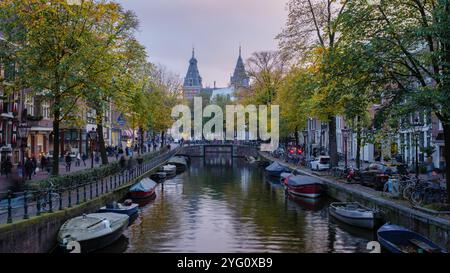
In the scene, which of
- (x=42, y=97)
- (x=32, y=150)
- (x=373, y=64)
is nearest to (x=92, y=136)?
(x=32, y=150)

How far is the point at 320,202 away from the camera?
36.3 metres

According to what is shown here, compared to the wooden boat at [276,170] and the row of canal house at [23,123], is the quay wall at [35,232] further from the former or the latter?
the wooden boat at [276,170]

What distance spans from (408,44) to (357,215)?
29.7 feet

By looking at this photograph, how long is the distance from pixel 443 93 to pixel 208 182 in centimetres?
3545

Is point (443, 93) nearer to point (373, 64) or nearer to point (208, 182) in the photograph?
point (373, 64)

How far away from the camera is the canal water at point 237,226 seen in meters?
21.8

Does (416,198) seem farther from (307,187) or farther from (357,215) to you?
(307,187)

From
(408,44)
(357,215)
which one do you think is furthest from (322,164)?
(408,44)

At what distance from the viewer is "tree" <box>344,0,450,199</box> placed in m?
20.3

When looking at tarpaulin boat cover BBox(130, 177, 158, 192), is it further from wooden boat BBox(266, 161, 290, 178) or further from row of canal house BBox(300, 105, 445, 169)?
wooden boat BBox(266, 161, 290, 178)

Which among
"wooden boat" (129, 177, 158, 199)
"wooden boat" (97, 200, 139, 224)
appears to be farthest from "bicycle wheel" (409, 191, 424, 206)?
"wooden boat" (129, 177, 158, 199)

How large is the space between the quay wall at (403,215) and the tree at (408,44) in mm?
2403

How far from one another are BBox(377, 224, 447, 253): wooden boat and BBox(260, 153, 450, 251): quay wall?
0.89 meters

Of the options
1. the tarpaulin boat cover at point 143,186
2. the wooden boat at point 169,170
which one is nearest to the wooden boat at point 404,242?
the tarpaulin boat cover at point 143,186
